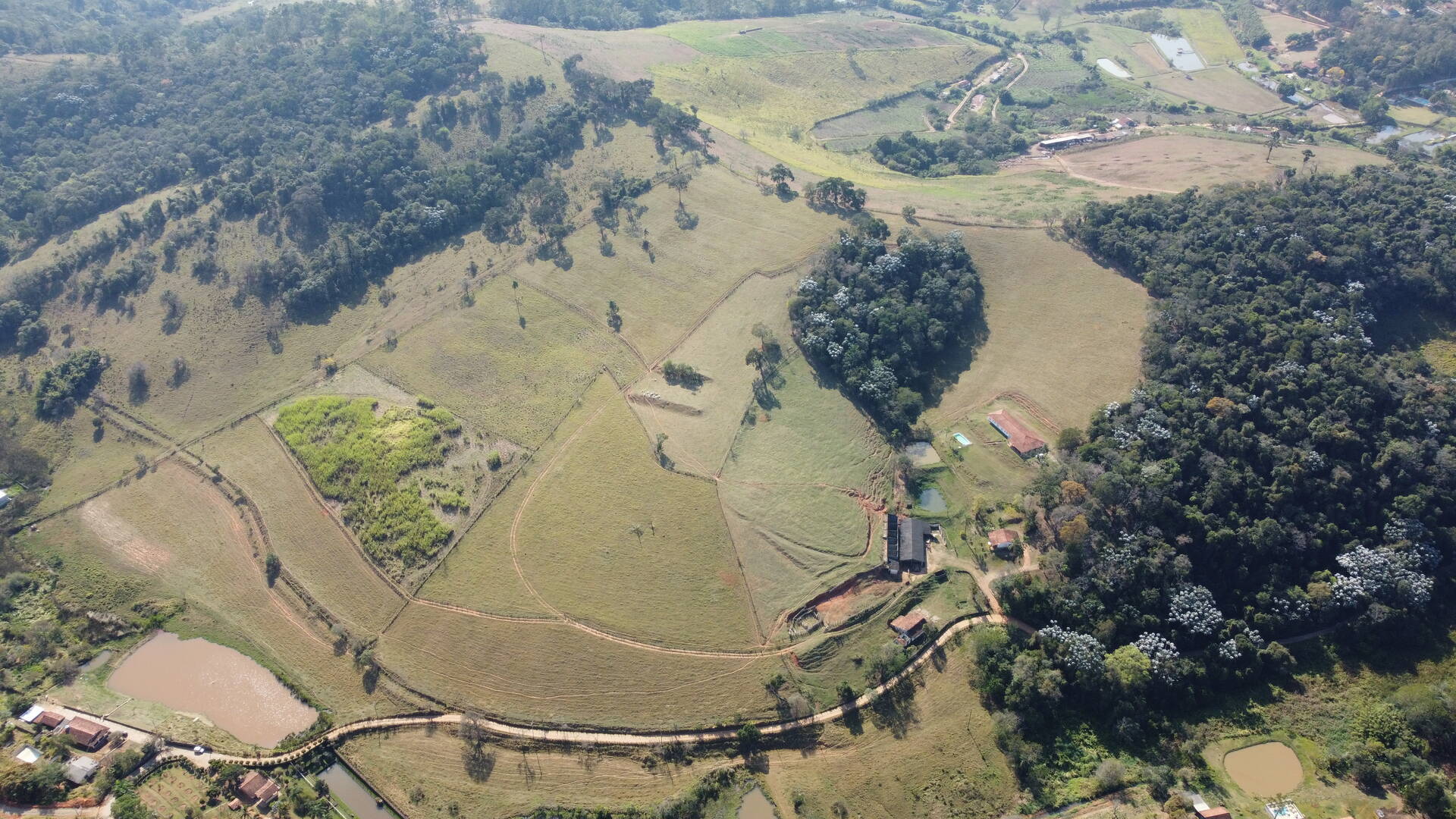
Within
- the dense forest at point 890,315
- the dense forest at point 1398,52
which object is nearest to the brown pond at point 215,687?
the dense forest at point 890,315

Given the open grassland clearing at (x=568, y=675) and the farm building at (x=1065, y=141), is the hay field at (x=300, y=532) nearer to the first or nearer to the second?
the open grassland clearing at (x=568, y=675)

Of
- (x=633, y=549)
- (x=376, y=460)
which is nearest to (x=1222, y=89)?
(x=633, y=549)

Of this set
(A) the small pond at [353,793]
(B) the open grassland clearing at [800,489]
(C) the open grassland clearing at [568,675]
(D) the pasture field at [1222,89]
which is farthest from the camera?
(D) the pasture field at [1222,89]

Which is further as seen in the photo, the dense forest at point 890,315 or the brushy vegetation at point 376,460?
the dense forest at point 890,315

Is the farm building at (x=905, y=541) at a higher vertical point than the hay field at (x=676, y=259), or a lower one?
lower

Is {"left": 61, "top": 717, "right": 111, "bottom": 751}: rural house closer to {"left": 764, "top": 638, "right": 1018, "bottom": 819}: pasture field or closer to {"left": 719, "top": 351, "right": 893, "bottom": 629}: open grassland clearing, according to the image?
{"left": 764, "top": 638, "right": 1018, "bottom": 819}: pasture field

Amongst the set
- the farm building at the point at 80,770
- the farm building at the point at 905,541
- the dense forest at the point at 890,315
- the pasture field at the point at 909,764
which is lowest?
the farm building at the point at 80,770

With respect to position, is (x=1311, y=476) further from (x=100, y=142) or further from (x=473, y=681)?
(x=100, y=142)
